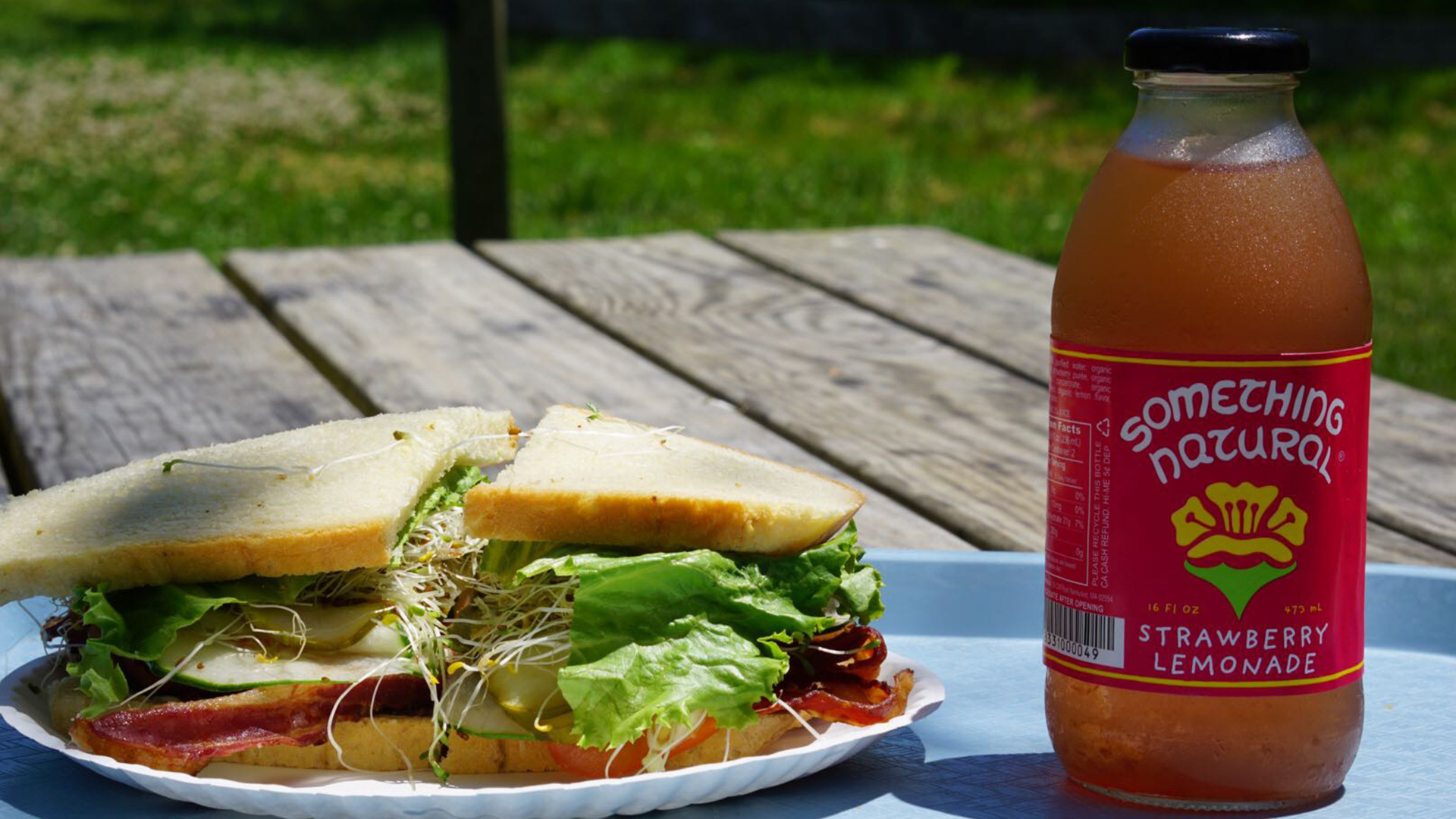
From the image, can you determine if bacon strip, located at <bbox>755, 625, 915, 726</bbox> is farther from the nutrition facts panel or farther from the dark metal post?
the dark metal post

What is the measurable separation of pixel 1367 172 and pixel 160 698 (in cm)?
817

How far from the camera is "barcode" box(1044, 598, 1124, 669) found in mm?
1280

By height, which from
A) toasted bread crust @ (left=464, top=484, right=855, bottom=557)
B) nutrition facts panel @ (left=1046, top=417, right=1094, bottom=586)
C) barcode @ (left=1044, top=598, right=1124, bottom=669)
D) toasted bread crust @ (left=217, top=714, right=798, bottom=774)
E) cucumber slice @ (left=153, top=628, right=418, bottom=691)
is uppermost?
nutrition facts panel @ (left=1046, top=417, right=1094, bottom=586)

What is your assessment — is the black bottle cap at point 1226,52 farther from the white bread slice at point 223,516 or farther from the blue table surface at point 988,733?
the white bread slice at point 223,516

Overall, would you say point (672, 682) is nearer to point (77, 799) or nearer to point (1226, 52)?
point (77, 799)

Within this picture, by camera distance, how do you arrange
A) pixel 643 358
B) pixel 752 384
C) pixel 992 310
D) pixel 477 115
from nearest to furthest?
pixel 752 384, pixel 643 358, pixel 992 310, pixel 477 115

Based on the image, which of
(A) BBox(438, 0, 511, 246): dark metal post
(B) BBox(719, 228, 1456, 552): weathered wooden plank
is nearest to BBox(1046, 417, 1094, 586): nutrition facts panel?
(B) BBox(719, 228, 1456, 552): weathered wooden plank

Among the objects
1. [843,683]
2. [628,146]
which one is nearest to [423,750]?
[843,683]

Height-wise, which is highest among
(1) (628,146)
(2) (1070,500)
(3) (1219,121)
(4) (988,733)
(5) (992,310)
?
(3) (1219,121)

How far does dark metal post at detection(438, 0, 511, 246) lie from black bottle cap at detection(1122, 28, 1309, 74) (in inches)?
132

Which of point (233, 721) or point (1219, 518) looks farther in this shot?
point (233, 721)

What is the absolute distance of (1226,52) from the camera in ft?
4.10

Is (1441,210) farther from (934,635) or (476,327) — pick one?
(934,635)

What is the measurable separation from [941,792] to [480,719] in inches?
13.6
